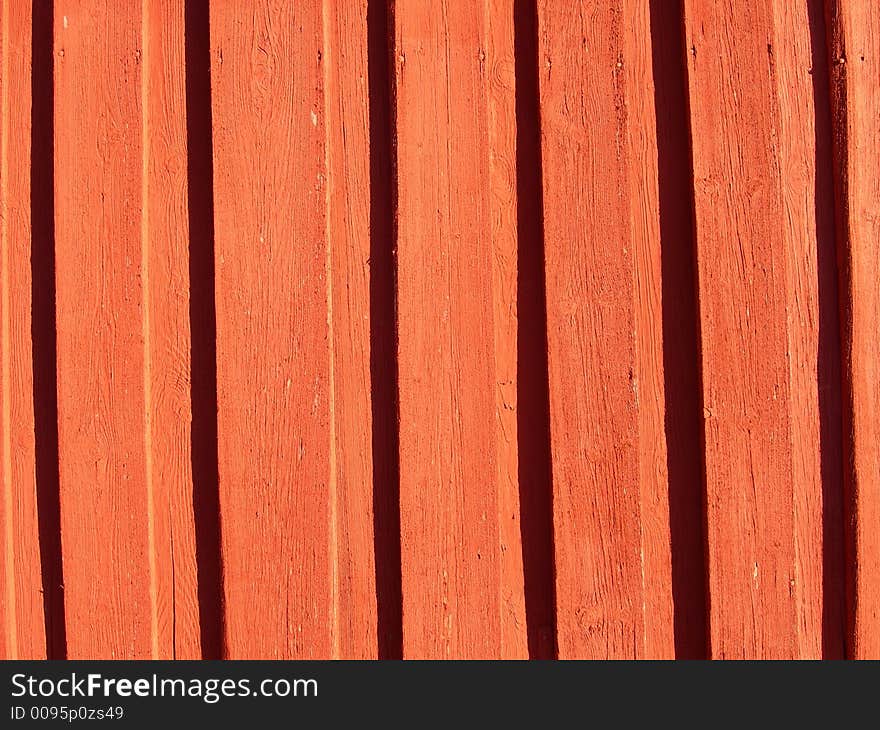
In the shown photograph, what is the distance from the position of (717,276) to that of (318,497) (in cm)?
104

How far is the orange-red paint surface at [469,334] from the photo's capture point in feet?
4.22

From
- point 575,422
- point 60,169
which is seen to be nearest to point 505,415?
point 575,422

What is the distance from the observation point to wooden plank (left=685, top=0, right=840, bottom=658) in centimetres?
128

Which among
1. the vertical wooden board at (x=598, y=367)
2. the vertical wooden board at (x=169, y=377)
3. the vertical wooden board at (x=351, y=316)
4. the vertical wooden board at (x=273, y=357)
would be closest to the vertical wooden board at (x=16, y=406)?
the vertical wooden board at (x=169, y=377)

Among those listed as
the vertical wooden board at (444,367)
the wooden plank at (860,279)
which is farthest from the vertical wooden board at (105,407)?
the wooden plank at (860,279)

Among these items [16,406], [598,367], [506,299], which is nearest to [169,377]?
[16,406]

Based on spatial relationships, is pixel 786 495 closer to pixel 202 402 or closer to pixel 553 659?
pixel 553 659

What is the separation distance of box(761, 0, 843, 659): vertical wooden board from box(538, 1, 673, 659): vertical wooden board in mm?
314

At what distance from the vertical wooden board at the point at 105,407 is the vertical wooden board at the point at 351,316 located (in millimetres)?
447

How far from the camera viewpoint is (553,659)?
131 cm

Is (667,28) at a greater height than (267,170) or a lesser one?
greater

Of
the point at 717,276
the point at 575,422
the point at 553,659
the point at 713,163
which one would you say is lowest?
the point at 553,659

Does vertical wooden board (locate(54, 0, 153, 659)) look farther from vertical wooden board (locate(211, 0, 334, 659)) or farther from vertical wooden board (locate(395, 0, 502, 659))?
vertical wooden board (locate(395, 0, 502, 659))

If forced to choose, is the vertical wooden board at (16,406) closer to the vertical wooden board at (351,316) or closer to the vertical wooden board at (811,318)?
the vertical wooden board at (351,316)
